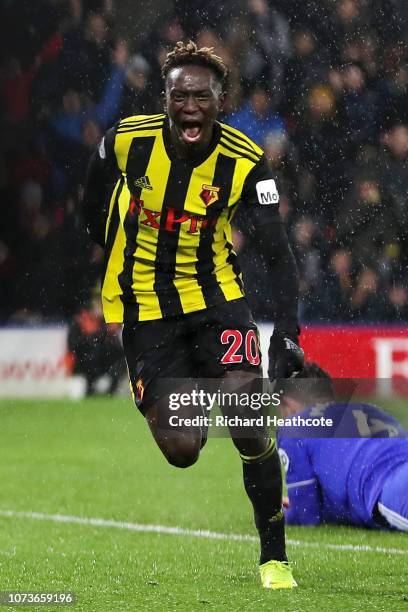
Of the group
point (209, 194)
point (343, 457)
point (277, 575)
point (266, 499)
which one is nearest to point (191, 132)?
point (209, 194)

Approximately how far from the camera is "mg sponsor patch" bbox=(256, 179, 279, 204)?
3.86 meters

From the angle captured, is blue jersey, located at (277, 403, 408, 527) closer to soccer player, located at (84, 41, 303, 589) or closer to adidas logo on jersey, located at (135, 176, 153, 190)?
soccer player, located at (84, 41, 303, 589)

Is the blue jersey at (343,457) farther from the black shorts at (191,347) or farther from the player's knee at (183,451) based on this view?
the player's knee at (183,451)

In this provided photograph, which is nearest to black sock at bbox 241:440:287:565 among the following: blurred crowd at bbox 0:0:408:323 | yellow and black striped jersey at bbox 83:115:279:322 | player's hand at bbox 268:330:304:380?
player's hand at bbox 268:330:304:380

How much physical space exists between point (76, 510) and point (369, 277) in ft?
16.1

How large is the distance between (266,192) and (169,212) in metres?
0.32

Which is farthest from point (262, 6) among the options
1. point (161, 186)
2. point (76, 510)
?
point (161, 186)

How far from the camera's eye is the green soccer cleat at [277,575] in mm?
3750

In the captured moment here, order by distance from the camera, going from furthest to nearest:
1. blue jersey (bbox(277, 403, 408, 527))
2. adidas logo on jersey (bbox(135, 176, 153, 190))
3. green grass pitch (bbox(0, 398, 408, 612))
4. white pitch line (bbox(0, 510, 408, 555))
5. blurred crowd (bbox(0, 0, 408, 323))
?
blurred crowd (bbox(0, 0, 408, 323))
blue jersey (bbox(277, 403, 408, 527))
white pitch line (bbox(0, 510, 408, 555))
adidas logo on jersey (bbox(135, 176, 153, 190))
green grass pitch (bbox(0, 398, 408, 612))

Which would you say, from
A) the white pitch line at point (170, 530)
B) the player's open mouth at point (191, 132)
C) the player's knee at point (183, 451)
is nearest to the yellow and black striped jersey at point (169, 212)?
the player's open mouth at point (191, 132)

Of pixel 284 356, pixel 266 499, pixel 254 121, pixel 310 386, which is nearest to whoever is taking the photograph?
pixel 284 356

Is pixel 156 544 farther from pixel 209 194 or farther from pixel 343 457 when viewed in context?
pixel 209 194

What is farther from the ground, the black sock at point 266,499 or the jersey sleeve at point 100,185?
the jersey sleeve at point 100,185

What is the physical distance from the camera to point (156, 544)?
4750mm
